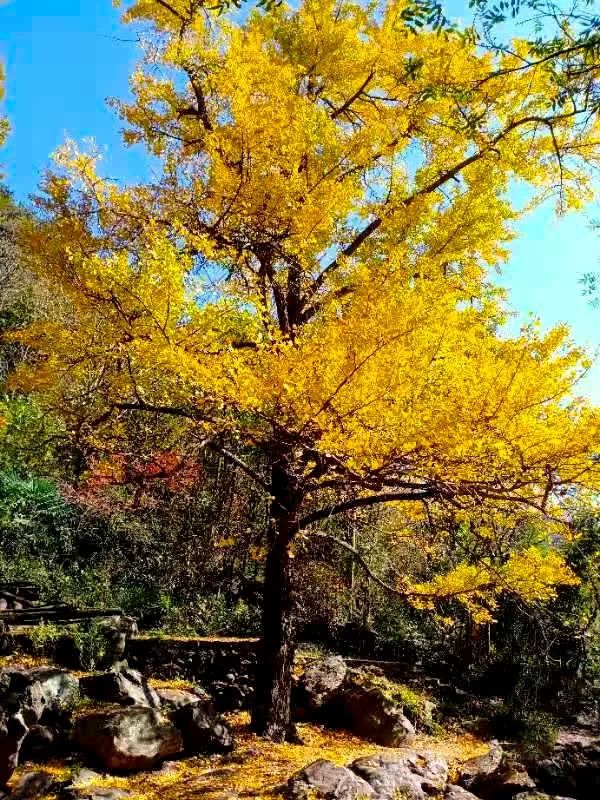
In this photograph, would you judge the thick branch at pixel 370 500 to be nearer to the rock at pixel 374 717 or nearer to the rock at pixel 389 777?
the rock at pixel 389 777

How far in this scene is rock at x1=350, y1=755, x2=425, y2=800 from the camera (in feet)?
12.7

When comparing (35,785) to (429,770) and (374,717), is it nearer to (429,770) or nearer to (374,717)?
(429,770)

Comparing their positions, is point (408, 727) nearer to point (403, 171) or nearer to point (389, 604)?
point (389, 604)

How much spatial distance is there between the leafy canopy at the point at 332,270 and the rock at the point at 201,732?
5.98ft

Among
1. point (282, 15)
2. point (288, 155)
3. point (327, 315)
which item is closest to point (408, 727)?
A: point (327, 315)

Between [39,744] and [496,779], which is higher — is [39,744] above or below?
above

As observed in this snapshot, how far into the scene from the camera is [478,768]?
211 inches

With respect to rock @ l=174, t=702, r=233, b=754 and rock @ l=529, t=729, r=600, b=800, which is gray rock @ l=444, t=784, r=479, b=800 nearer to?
rock @ l=529, t=729, r=600, b=800

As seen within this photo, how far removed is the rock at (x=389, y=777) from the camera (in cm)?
386

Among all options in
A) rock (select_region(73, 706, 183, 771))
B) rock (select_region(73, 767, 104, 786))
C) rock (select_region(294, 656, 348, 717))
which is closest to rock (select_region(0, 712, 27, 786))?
rock (select_region(73, 767, 104, 786))

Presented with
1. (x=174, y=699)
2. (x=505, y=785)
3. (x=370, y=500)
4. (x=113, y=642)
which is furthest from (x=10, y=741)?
(x=505, y=785)

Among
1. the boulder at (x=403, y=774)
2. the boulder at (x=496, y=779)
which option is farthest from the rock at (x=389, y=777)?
the boulder at (x=496, y=779)

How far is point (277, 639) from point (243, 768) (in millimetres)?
1133

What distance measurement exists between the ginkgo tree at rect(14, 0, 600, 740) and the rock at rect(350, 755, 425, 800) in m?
1.22
